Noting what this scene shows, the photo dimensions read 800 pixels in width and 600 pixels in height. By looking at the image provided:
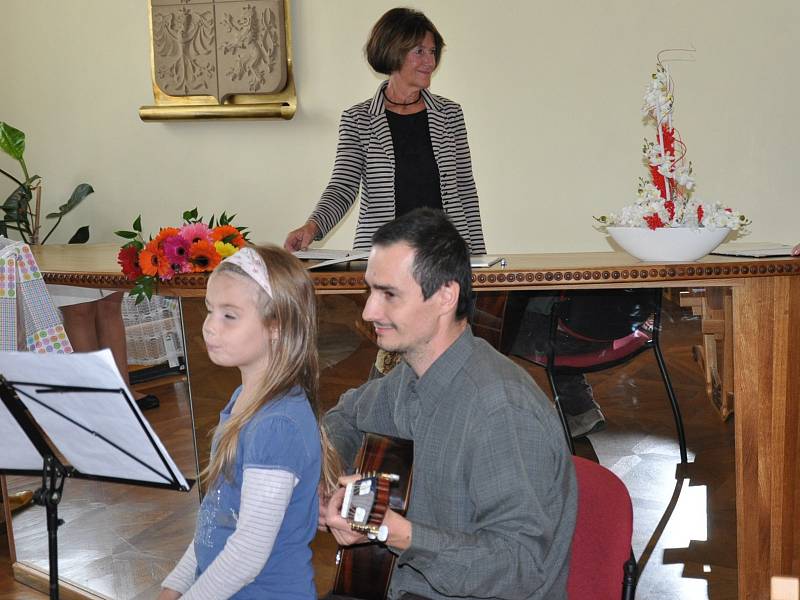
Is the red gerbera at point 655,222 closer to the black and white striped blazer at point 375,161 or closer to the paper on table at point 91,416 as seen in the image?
the black and white striped blazer at point 375,161

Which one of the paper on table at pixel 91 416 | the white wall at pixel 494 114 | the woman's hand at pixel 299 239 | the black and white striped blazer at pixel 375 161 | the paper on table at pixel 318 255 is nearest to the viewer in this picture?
the paper on table at pixel 91 416

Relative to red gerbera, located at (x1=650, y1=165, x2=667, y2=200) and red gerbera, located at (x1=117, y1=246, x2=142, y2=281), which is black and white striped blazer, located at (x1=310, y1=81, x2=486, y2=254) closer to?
red gerbera, located at (x1=117, y1=246, x2=142, y2=281)

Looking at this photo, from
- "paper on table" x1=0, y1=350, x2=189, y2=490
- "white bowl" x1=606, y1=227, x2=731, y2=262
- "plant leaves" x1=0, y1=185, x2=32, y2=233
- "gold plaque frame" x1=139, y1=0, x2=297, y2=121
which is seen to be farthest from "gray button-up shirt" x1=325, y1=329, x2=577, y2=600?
"plant leaves" x1=0, y1=185, x2=32, y2=233

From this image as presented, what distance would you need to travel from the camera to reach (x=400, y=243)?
1.88m

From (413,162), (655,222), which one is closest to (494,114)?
(413,162)

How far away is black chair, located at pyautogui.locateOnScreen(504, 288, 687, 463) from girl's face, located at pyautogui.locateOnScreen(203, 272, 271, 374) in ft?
3.77

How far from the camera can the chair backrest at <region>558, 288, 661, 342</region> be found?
2.87 m

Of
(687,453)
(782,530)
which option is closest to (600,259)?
(687,453)

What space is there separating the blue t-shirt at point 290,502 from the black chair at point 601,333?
1168 mm

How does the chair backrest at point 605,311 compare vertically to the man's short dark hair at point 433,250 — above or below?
below

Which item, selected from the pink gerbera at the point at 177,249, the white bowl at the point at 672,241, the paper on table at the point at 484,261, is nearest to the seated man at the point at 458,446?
the paper on table at the point at 484,261

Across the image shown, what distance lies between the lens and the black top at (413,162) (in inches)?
143

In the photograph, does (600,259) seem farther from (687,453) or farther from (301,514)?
(301,514)

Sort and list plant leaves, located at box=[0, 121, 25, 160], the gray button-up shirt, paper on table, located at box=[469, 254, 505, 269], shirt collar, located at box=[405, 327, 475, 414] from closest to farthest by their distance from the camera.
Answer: the gray button-up shirt < shirt collar, located at box=[405, 327, 475, 414] < paper on table, located at box=[469, 254, 505, 269] < plant leaves, located at box=[0, 121, 25, 160]
